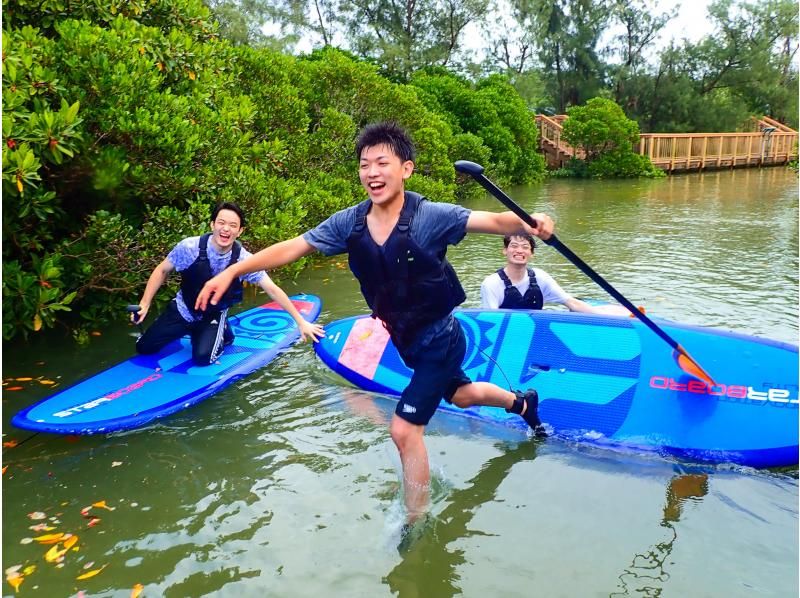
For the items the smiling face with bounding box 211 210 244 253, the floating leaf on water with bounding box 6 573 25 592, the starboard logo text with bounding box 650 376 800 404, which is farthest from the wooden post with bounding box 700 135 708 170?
the floating leaf on water with bounding box 6 573 25 592

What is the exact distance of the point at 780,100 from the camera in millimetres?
34562

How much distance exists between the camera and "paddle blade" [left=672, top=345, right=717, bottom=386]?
401cm

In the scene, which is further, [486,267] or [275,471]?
[486,267]

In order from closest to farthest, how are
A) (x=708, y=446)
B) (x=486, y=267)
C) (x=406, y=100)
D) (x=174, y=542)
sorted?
(x=174, y=542)
(x=708, y=446)
(x=486, y=267)
(x=406, y=100)

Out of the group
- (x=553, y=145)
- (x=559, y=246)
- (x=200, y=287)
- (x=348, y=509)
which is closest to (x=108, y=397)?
(x=200, y=287)

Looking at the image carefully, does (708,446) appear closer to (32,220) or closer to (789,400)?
(789,400)

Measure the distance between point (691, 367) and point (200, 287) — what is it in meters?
3.52

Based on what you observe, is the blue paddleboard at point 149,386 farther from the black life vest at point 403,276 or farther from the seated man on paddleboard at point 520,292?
the black life vest at point 403,276

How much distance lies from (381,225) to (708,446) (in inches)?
94.2

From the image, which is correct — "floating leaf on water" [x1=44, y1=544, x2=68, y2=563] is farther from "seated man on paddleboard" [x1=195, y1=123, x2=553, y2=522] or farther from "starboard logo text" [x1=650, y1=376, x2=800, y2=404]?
"starboard logo text" [x1=650, y1=376, x2=800, y2=404]

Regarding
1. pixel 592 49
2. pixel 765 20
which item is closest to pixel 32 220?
pixel 592 49

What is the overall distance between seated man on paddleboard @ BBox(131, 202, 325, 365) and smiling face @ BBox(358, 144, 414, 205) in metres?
1.89

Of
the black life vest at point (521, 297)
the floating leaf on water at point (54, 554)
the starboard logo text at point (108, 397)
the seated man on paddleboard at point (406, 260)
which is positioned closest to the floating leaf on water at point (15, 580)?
the floating leaf on water at point (54, 554)

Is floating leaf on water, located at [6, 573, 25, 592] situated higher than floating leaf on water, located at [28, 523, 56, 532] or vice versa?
floating leaf on water, located at [28, 523, 56, 532]
